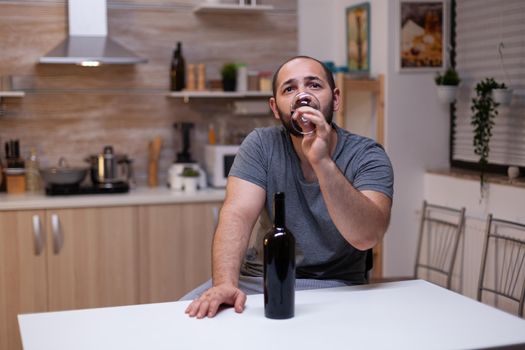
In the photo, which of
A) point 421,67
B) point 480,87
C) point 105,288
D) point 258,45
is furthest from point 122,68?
point 480,87

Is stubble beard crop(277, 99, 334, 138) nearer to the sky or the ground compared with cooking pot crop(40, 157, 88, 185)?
nearer to the sky

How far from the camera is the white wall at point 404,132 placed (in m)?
4.17

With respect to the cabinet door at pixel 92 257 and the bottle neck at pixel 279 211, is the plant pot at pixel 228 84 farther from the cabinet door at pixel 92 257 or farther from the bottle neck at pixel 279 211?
the bottle neck at pixel 279 211

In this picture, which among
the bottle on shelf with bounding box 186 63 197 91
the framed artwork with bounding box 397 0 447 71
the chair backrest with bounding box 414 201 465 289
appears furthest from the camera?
the bottle on shelf with bounding box 186 63 197 91

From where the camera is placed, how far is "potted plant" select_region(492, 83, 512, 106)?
11.8 ft

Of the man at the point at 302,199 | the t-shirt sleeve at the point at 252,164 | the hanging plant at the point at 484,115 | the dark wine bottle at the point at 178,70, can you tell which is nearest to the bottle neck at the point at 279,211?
the man at the point at 302,199

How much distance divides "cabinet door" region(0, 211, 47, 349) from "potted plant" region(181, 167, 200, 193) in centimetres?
82

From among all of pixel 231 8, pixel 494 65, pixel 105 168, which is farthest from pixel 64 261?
pixel 494 65

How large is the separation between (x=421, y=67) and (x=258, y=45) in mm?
1061

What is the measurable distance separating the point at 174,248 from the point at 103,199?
477mm

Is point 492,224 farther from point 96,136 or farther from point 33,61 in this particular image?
point 33,61

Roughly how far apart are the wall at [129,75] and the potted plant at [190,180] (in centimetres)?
36

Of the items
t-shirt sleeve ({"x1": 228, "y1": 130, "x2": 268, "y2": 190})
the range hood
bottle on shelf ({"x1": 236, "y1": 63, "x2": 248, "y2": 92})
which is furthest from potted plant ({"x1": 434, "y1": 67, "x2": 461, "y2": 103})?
t-shirt sleeve ({"x1": 228, "y1": 130, "x2": 268, "y2": 190})

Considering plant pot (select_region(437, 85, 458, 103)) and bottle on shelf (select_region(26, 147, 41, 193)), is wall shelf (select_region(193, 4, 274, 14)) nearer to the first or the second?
plant pot (select_region(437, 85, 458, 103))
